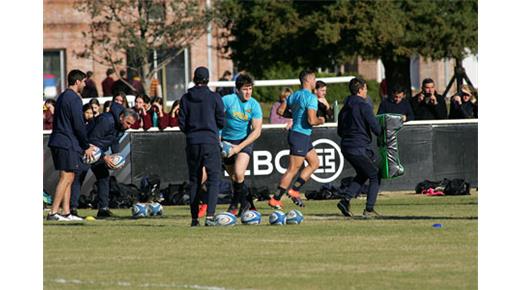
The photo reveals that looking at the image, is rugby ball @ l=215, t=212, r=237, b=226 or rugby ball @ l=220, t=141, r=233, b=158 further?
rugby ball @ l=220, t=141, r=233, b=158

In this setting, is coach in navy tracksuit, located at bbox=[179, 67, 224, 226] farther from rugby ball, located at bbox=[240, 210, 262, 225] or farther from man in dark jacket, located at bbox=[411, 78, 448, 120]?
man in dark jacket, located at bbox=[411, 78, 448, 120]

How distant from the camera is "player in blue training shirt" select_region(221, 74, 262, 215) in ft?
64.4

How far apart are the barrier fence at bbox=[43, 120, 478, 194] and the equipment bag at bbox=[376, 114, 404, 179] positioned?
6071mm

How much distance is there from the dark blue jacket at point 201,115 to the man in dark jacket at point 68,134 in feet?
6.58

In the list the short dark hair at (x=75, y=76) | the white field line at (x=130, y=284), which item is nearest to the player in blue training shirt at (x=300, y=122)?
the short dark hair at (x=75, y=76)

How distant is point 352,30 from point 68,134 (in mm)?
31941

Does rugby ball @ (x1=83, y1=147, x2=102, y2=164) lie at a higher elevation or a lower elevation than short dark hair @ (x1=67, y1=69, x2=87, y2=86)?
lower

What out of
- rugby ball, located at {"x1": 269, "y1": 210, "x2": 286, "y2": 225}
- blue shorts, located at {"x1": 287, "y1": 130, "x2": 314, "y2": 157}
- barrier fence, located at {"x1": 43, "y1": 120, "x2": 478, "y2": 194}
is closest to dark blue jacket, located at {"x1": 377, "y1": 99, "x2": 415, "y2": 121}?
barrier fence, located at {"x1": 43, "y1": 120, "x2": 478, "y2": 194}

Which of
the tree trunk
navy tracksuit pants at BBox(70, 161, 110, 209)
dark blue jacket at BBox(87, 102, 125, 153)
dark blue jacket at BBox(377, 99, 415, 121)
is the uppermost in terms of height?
the tree trunk

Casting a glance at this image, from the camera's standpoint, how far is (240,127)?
1981 cm

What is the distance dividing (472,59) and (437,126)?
38.2 metres

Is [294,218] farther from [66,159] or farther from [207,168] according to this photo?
[66,159]

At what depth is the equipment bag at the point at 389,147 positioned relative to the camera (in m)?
Result: 20.0
